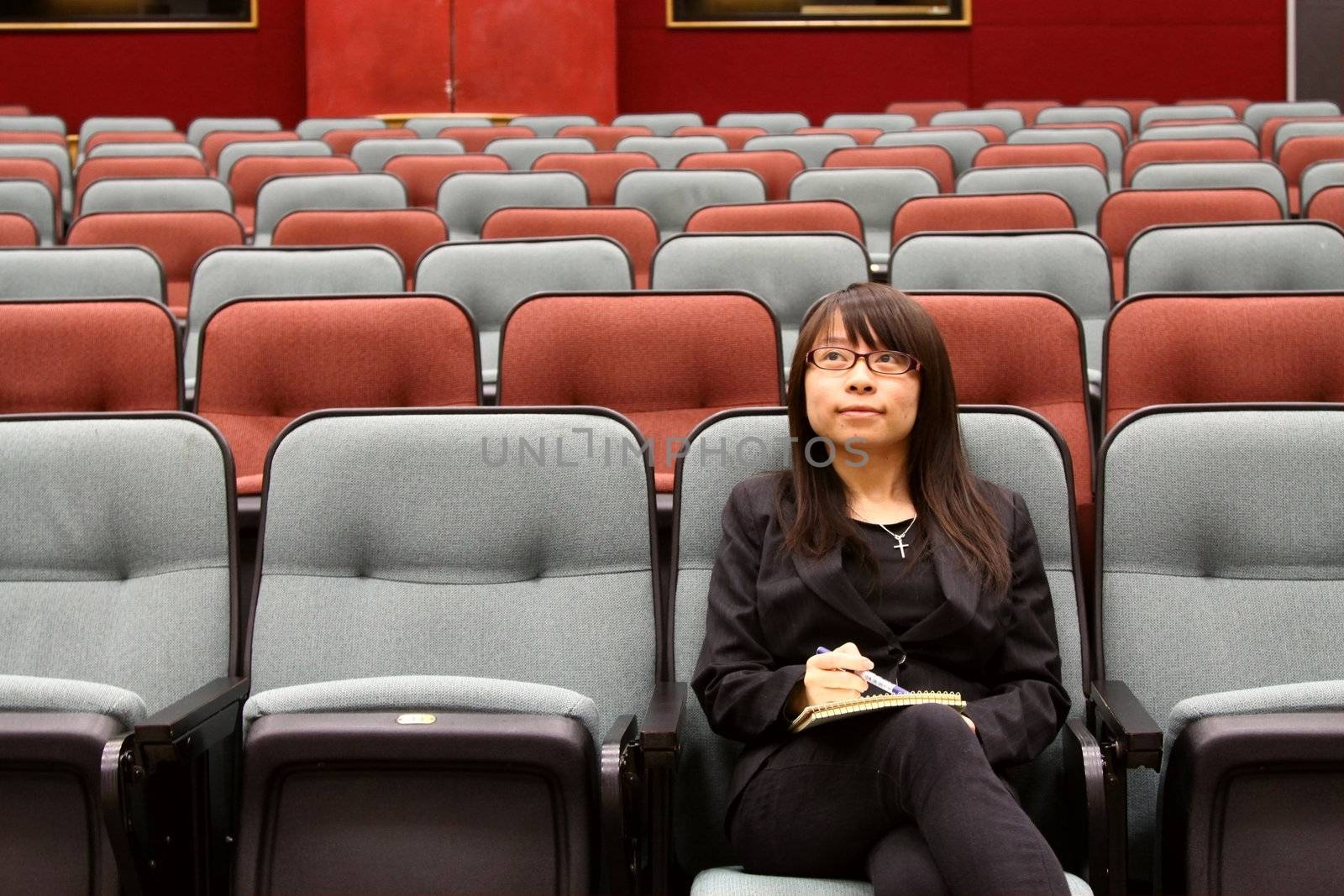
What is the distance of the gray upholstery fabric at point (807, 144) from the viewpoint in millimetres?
4090

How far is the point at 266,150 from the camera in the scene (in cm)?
415

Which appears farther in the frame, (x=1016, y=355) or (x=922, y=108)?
(x=922, y=108)

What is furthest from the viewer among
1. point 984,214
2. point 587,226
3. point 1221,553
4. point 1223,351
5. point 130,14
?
point 130,14

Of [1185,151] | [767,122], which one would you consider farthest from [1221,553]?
[767,122]

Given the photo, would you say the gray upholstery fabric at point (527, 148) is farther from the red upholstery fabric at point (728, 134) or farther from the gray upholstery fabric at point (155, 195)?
the gray upholstery fabric at point (155, 195)

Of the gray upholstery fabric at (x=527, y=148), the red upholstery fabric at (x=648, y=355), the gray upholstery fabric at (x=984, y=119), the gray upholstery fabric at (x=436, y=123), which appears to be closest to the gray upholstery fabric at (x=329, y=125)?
the gray upholstery fabric at (x=436, y=123)

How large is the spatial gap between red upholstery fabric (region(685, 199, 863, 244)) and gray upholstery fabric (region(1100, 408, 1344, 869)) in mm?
1316

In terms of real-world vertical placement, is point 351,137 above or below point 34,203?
above

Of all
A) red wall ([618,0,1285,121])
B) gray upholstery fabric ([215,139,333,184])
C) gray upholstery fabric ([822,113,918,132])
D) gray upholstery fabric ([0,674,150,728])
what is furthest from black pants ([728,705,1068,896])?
red wall ([618,0,1285,121])

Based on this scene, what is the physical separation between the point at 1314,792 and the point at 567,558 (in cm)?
67

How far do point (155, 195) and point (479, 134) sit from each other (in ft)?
5.95

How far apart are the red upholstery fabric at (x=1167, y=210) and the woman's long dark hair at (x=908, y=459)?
1.44m

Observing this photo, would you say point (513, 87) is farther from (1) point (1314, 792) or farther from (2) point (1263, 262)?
(1) point (1314, 792)

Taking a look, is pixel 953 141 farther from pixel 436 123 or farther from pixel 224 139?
pixel 224 139
